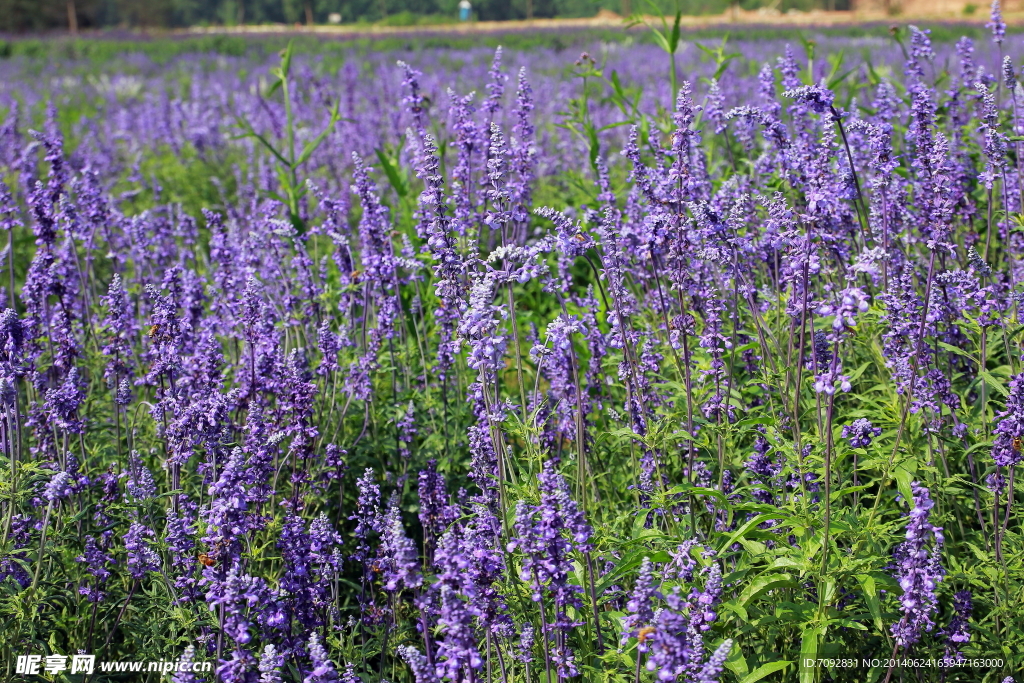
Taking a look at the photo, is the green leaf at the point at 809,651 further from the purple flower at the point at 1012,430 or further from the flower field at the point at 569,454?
the purple flower at the point at 1012,430

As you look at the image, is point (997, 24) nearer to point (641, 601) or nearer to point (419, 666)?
point (641, 601)

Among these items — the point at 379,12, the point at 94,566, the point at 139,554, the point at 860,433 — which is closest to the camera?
the point at 860,433

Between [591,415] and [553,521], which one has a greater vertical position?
[553,521]

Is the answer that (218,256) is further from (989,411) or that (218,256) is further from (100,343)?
(989,411)

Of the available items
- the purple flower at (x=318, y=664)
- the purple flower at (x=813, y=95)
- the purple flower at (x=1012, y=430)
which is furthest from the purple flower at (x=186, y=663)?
the purple flower at (x=813, y=95)

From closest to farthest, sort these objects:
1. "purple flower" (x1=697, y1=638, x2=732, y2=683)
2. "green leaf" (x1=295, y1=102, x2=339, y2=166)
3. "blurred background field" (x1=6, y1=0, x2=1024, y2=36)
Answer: "purple flower" (x1=697, y1=638, x2=732, y2=683) → "green leaf" (x1=295, y1=102, x2=339, y2=166) → "blurred background field" (x1=6, y1=0, x2=1024, y2=36)

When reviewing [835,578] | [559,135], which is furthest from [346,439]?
[559,135]

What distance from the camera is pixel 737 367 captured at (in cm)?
436

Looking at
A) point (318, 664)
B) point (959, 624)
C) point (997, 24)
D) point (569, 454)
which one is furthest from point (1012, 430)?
point (997, 24)

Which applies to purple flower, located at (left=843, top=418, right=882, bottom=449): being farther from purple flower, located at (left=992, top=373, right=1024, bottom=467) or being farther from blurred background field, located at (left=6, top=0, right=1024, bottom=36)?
blurred background field, located at (left=6, top=0, right=1024, bottom=36)

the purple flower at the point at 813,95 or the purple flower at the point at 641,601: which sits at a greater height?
the purple flower at the point at 813,95

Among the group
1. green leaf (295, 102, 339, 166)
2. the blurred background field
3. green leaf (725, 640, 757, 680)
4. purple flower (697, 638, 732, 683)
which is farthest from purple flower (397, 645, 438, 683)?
the blurred background field

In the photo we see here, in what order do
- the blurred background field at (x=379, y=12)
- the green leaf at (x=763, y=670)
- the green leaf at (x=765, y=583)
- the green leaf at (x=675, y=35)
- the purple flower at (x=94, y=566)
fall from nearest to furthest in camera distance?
the green leaf at (x=763, y=670) < the green leaf at (x=765, y=583) < the purple flower at (x=94, y=566) < the green leaf at (x=675, y=35) < the blurred background field at (x=379, y=12)

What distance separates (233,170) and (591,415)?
289 inches
